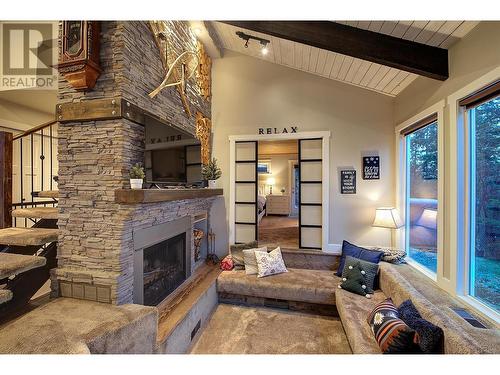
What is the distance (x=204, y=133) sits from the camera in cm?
346

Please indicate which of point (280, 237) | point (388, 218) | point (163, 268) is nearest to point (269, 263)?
point (280, 237)

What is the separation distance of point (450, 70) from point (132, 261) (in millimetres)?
3321

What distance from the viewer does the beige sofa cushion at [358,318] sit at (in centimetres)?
168

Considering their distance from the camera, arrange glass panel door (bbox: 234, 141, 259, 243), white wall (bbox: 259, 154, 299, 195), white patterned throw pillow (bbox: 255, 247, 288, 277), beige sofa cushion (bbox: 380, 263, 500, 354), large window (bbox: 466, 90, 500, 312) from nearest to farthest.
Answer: beige sofa cushion (bbox: 380, 263, 500, 354) → large window (bbox: 466, 90, 500, 312) → white patterned throw pillow (bbox: 255, 247, 288, 277) → glass panel door (bbox: 234, 141, 259, 243) → white wall (bbox: 259, 154, 299, 195)

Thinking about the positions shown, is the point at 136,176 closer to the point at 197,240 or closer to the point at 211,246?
the point at 197,240

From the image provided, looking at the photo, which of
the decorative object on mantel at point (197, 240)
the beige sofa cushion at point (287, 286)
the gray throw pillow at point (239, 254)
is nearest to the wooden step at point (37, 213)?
the decorative object on mantel at point (197, 240)

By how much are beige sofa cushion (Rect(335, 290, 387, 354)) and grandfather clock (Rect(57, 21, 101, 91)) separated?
310 centimetres

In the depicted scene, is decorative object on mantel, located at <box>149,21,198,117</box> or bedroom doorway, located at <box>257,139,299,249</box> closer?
decorative object on mantel, located at <box>149,21,198,117</box>

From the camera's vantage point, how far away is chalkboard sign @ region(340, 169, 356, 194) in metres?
3.26

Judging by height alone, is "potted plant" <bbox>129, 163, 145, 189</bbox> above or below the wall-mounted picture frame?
below

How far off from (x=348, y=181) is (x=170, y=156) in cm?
263

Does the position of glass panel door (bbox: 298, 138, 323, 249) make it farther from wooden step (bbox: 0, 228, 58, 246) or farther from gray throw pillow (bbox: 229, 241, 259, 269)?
wooden step (bbox: 0, 228, 58, 246)

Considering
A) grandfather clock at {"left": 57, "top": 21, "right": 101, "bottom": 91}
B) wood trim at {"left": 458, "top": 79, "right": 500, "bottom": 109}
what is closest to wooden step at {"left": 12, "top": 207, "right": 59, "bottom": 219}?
grandfather clock at {"left": 57, "top": 21, "right": 101, "bottom": 91}
